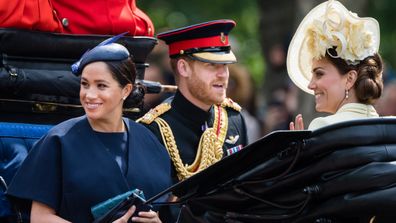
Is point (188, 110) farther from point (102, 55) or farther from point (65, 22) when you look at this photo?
point (102, 55)

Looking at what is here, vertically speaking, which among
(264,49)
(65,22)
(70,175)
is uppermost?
(65,22)

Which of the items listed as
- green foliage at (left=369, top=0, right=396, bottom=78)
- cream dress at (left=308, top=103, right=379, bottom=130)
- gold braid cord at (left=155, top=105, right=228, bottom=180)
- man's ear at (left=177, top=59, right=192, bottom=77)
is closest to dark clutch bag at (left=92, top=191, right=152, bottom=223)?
cream dress at (left=308, top=103, right=379, bottom=130)

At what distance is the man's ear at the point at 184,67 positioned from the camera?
7695 millimetres

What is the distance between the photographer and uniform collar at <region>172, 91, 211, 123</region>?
7676mm

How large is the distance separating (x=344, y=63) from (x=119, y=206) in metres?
1.37

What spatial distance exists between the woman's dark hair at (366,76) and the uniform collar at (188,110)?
4.47 feet

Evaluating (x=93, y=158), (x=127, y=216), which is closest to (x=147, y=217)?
(x=127, y=216)

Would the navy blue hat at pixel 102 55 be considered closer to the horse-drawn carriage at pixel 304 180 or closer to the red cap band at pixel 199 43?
the horse-drawn carriage at pixel 304 180

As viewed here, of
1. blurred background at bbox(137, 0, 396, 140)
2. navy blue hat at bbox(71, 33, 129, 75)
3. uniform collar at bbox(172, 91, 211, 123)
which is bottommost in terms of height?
blurred background at bbox(137, 0, 396, 140)

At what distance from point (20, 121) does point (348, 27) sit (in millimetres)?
1953

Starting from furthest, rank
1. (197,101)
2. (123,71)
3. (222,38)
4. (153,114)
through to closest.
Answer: (222,38)
(197,101)
(153,114)
(123,71)

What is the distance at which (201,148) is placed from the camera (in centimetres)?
759

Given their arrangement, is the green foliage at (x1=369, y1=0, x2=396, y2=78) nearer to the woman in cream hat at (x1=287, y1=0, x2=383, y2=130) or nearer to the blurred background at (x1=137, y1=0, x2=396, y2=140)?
the blurred background at (x1=137, y1=0, x2=396, y2=140)

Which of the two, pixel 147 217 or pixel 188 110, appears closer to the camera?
pixel 147 217
